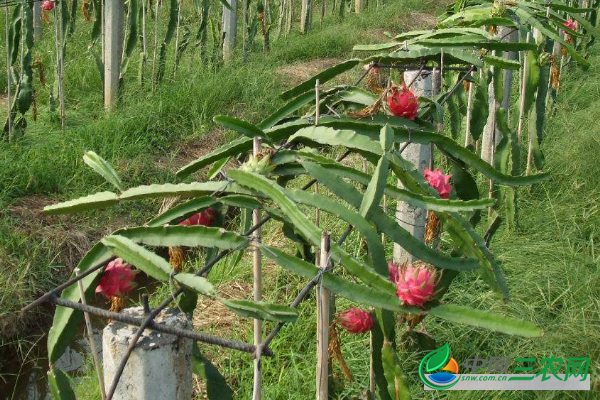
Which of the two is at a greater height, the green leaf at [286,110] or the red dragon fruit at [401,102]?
the red dragon fruit at [401,102]

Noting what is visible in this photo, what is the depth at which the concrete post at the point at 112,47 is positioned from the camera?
453 centimetres

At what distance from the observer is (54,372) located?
1244mm

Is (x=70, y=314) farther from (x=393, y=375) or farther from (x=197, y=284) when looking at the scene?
(x=393, y=375)

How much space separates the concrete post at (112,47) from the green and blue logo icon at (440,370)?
3.33 metres

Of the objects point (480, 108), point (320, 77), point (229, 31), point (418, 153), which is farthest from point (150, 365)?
point (229, 31)

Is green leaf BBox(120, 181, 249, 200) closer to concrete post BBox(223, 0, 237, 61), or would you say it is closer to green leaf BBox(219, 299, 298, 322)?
green leaf BBox(219, 299, 298, 322)

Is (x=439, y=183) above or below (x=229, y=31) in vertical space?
above

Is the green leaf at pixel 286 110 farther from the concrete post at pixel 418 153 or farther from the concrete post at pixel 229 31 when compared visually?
the concrete post at pixel 229 31

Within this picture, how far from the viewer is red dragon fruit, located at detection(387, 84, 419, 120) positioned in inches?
66.9

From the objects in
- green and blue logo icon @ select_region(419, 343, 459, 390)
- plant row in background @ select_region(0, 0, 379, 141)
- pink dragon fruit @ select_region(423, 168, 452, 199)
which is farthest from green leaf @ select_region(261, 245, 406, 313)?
plant row in background @ select_region(0, 0, 379, 141)

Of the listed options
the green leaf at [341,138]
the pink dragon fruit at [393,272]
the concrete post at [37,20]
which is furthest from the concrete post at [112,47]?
the pink dragon fruit at [393,272]

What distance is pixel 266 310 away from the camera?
3.46ft

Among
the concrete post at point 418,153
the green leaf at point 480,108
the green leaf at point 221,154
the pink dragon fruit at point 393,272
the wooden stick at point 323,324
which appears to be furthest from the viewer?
the green leaf at point 480,108

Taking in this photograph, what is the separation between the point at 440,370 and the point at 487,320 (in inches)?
34.4
